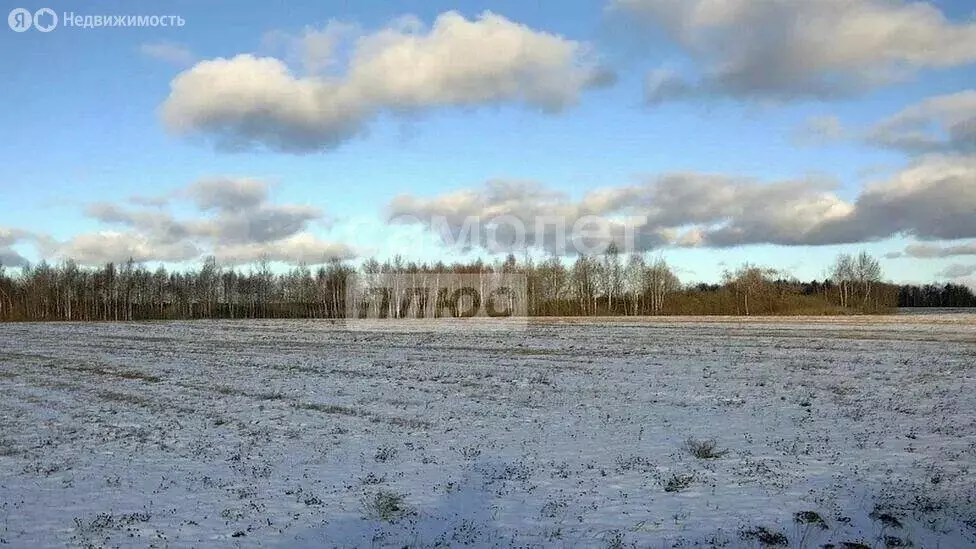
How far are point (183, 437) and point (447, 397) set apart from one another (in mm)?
7780

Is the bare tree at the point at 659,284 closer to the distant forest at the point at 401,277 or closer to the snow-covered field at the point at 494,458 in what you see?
the distant forest at the point at 401,277

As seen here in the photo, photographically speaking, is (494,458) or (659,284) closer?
(494,458)

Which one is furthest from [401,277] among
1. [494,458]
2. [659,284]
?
[494,458]

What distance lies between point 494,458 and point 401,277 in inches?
5038

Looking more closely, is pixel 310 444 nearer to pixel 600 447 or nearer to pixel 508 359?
pixel 600 447

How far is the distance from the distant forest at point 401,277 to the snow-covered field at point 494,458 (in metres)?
95.9

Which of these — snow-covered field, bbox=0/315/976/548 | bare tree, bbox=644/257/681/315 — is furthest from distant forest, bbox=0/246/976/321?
snow-covered field, bbox=0/315/976/548

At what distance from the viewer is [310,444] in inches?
580

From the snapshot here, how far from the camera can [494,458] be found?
13.3 meters

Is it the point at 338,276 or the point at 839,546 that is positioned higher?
the point at 338,276

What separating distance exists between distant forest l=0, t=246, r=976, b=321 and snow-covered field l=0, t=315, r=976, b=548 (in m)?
95.9

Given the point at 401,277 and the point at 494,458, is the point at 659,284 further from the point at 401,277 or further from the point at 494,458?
the point at 494,458

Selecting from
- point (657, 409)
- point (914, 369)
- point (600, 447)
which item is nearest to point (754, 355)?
point (914, 369)

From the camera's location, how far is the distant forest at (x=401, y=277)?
123 metres
